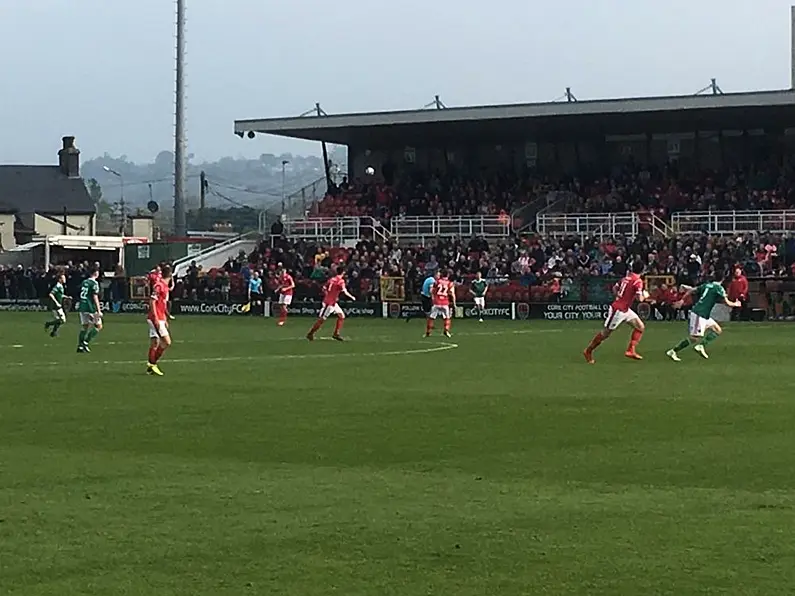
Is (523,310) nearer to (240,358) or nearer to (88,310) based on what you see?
(88,310)

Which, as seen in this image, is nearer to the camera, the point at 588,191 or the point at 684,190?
the point at 684,190

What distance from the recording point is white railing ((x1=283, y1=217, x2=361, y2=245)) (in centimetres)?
6234

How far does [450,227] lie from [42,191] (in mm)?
46387

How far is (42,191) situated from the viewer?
325 feet

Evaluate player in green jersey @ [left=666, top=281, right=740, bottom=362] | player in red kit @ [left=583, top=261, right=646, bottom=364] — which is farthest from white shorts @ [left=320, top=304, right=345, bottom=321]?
player in green jersey @ [left=666, top=281, right=740, bottom=362]

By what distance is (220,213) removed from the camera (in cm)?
13612

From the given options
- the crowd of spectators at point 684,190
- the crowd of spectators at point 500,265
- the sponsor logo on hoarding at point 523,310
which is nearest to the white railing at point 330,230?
the crowd of spectators at point 500,265

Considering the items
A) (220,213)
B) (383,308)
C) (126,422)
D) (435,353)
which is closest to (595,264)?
(383,308)

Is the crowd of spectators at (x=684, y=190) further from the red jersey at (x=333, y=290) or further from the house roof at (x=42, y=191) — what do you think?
the house roof at (x=42, y=191)

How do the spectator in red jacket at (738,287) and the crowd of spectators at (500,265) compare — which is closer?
the spectator in red jacket at (738,287)

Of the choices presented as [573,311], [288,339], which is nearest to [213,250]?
[573,311]

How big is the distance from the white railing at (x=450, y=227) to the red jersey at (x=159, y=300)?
119ft

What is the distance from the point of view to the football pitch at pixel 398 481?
341 inches

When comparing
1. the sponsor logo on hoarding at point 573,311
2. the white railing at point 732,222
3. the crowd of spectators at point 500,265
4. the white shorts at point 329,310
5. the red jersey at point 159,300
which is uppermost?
the white railing at point 732,222
